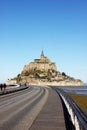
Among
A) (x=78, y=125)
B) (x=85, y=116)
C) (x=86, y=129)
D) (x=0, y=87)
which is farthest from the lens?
(x=0, y=87)

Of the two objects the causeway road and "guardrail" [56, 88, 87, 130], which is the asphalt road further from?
"guardrail" [56, 88, 87, 130]

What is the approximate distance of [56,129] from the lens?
18.2m

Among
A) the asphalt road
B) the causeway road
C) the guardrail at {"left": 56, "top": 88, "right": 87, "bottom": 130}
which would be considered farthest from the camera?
the asphalt road

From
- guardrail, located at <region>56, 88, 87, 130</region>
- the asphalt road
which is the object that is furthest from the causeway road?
guardrail, located at <region>56, 88, 87, 130</region>

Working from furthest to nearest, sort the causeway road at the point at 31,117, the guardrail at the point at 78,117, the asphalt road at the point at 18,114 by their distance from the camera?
the asphalt road at the point at 18,114, the causeway road at the point at 31,117, the guardrail at the point at 78,117

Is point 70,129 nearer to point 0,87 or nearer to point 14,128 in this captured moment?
point 14,128

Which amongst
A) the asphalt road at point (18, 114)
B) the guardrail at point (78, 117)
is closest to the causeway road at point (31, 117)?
the asphalt road at point (18, 114)

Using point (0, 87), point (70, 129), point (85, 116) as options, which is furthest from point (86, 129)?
point (0, 87)

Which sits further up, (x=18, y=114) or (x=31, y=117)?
(x=18, y=114)

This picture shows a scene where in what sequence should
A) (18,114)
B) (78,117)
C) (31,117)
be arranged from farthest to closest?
(18,114), (31,117), (78,117)

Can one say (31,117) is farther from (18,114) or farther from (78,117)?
(78,117)

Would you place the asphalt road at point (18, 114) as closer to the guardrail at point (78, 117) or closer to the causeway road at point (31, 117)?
the causeway road at point (31, 117)

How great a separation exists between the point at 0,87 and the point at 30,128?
6057 centimetres

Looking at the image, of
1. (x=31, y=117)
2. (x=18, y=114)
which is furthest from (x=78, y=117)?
(x=18, y=114)
